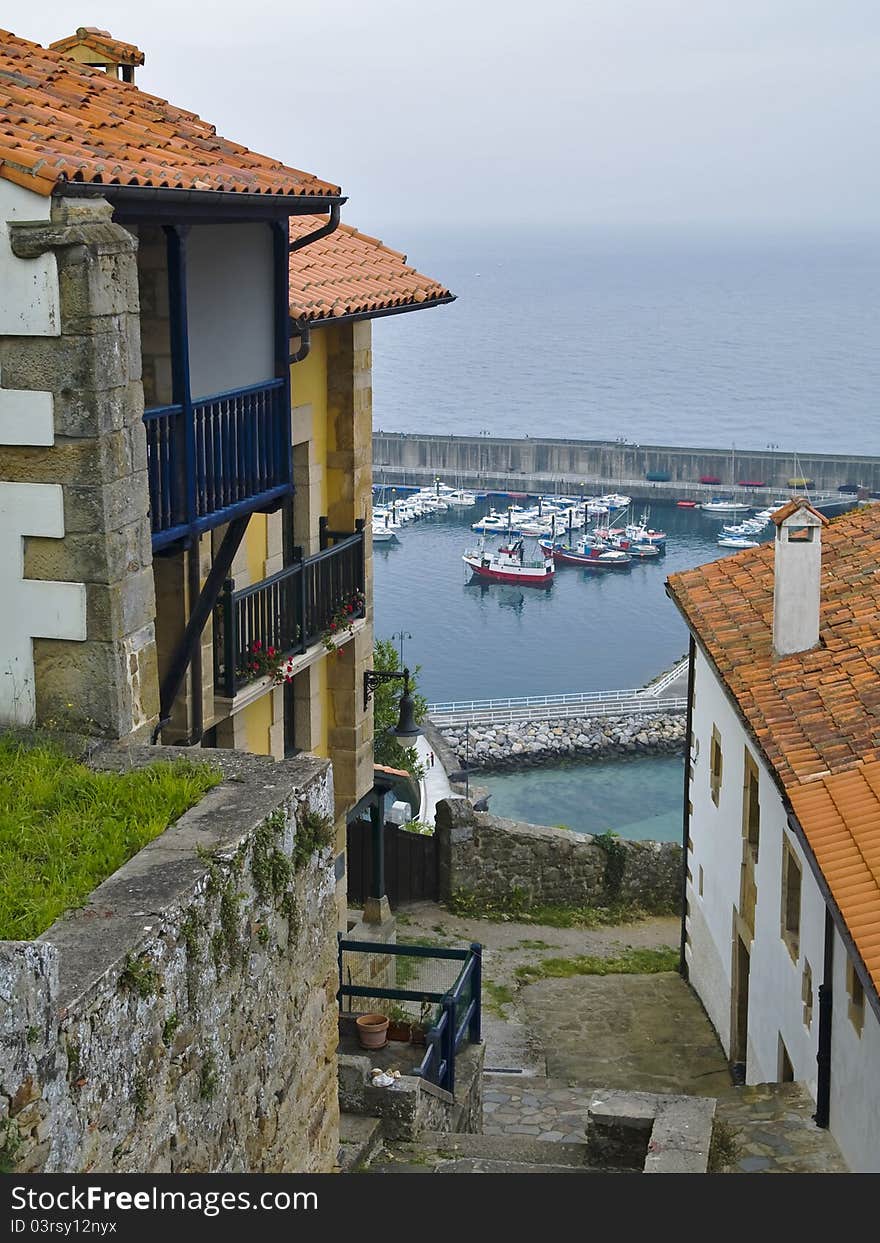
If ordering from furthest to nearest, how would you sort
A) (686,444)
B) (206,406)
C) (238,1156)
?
(686,444) < (206,406) < (238,1156)

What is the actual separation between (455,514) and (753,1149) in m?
131

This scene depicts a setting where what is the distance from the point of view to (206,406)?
9.91m

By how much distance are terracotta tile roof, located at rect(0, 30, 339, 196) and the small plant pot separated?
6503 mm

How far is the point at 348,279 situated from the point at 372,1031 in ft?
21.5

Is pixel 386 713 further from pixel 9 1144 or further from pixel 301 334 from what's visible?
pixel 9 1144

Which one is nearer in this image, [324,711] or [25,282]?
[25,282]

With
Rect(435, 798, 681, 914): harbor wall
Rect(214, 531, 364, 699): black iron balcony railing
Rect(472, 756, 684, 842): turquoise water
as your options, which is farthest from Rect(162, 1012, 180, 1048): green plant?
Rect(472, 756, 684, 842): turquoise water

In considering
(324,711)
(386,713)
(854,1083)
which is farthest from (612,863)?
(386,713)

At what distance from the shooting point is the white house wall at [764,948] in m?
11.7

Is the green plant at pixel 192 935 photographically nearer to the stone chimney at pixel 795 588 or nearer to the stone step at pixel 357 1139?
the stone step at pixel 357 1139

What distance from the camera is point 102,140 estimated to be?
891cm

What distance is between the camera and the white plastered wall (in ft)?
24.2

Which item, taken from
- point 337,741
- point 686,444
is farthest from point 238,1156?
point 686,444

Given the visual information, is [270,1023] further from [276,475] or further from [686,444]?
[686,444]
